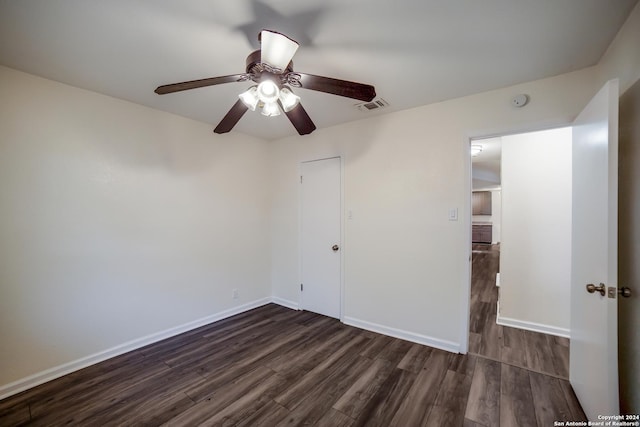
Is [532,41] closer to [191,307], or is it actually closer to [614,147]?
[614,147]

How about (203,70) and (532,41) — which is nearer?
(532,41)

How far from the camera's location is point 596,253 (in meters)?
1.56

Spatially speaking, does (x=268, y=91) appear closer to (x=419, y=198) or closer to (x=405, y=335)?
(x=419, y=198)

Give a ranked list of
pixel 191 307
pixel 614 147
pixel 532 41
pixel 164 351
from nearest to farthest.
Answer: pixel 614 147 < pixel 532 41 < pixel 164 351 < pixel 191 307

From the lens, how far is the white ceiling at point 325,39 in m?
1.43

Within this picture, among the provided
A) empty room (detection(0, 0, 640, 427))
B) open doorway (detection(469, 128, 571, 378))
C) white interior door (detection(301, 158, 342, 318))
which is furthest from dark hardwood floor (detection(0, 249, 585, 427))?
white interior door (detection(301, 158, 342, 318))

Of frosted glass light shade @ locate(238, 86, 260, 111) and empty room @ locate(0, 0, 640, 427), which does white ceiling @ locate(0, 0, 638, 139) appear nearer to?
empty room @ locate(0, 0, 640, 427)

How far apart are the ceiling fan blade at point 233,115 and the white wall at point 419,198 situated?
1577 millimetres

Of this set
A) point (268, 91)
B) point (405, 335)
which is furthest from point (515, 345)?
point (268, 91)

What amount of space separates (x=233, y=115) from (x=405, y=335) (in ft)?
9.12

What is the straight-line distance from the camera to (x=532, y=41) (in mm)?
1705

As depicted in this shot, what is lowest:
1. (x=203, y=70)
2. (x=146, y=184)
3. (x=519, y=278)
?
(x=519, y=278)

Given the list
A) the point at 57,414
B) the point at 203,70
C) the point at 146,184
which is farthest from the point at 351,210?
the point at 57,414

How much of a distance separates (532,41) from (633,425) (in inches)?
87.4
